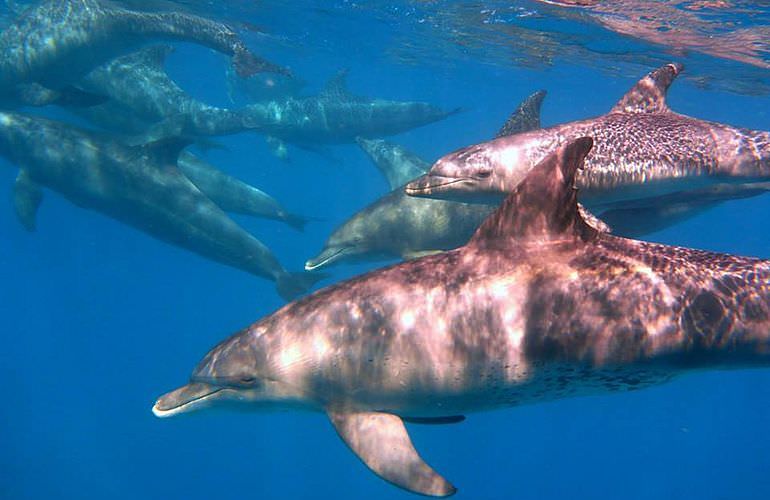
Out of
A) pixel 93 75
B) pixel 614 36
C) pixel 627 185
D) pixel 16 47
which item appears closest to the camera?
pixel 627 185

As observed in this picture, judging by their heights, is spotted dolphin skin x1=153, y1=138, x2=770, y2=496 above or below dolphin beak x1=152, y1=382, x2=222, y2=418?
above

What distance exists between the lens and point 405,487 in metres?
4.83

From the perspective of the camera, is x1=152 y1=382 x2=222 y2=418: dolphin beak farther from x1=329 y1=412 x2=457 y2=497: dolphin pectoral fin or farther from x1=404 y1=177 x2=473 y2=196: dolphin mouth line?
x1=404 y1=177 x2=473 y2=196: dolphin mouth line

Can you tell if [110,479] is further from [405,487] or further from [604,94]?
[604,94]

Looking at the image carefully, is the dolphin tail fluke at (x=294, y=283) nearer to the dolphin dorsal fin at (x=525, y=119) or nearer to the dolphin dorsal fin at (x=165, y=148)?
the dolphin dorsal fin at (x=165, y=148)

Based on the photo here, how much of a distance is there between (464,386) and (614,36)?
22219 mm

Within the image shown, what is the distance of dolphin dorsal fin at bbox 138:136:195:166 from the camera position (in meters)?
12.7

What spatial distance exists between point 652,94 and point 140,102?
15098 mm

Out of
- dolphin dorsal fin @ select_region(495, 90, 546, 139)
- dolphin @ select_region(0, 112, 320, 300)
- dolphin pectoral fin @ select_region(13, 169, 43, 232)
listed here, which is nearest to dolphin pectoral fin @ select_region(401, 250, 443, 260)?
dolphin dorsal fin @ select_region(495, 90, 546, 139)

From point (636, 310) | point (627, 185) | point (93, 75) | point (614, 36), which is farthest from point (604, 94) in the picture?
point (636, 310)

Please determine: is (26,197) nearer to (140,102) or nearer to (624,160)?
(140,102)

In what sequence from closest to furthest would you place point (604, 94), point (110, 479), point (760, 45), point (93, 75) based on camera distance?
point (93, 75) → point (760, 45) → point (110, 479) → point (604, 94)

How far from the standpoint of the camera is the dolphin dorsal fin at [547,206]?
15.4 feet

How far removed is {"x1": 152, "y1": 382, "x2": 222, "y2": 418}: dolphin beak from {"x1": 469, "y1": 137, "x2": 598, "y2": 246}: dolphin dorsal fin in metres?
3.36
